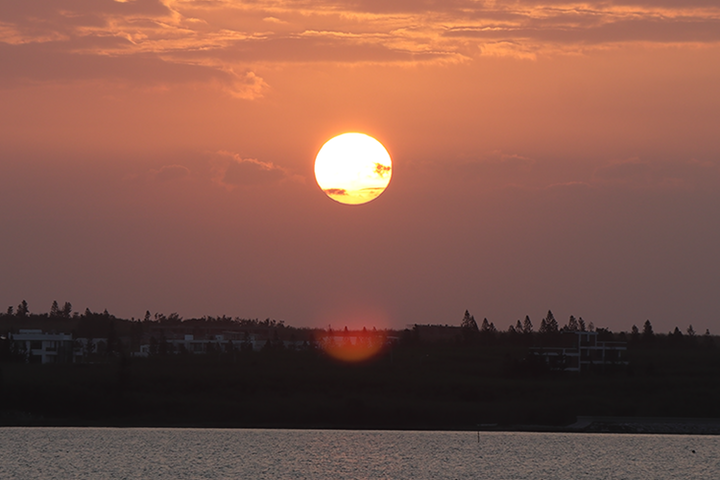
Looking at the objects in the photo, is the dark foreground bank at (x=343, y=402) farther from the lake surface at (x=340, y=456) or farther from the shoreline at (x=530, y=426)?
the lake surface at (x=340, y=456)

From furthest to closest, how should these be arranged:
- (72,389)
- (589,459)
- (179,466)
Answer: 1. (72,389)
2. (589,459)
3. (179,466)

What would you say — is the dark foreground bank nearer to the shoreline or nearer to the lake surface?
the shoreline

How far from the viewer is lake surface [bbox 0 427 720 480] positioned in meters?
125

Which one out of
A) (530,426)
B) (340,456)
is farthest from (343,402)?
(530,426)

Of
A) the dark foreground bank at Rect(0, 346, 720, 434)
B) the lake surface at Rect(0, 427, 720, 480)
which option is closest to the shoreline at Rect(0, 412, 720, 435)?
the dark foreground bank at Rect(0, 346, 720, 434)

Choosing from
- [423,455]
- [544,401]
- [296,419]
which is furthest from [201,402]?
[544,401]

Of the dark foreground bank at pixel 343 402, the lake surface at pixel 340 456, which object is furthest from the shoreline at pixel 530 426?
the lake surface at pixel 340 456

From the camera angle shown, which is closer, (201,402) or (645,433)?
(645,433)

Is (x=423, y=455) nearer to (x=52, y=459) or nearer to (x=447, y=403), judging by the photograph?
(x=447, y=403)

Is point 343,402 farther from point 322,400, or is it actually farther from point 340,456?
point 340,456

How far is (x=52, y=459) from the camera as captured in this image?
444 feet

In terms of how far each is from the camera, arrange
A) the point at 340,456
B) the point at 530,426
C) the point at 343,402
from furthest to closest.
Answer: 1. the point at 343,402
2. the point at 530,426
3. the point at 340,456

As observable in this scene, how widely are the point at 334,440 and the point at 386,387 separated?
49.7ft

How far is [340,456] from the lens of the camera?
482 ft
